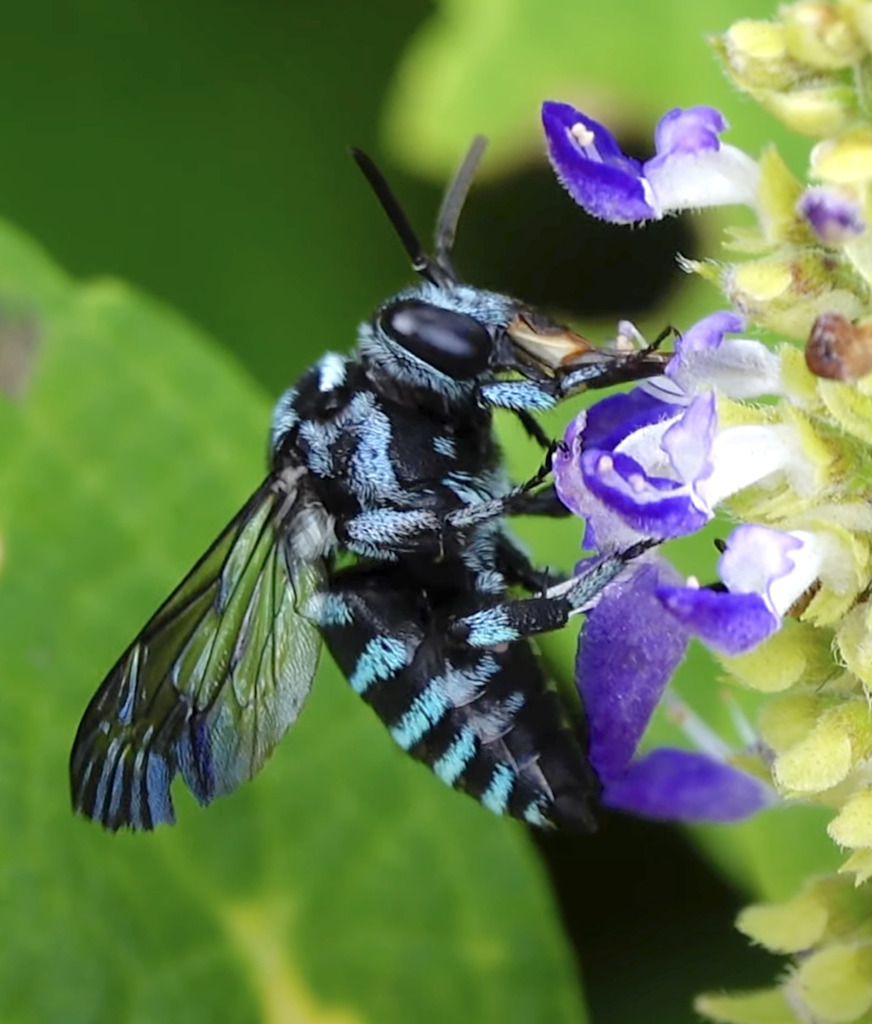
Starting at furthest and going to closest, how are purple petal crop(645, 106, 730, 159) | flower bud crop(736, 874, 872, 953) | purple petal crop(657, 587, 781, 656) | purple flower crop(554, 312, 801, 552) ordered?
flower bud crop(736, 874, 872, 953) → purple petal crop(645, 106, 730, 159) → purple flower crop(554, 312, 801, 552) → purple petal crop(657, 587, 781, 656)

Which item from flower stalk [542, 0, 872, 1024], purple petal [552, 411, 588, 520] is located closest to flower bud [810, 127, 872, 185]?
flower stalk [542, 0, 872, 1024]

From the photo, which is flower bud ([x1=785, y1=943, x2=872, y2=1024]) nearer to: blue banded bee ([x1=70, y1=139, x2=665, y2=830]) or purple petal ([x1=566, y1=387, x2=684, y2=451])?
blue banded bee ([x1=70, y1=139, x2=665, y2=830])

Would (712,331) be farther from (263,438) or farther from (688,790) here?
(263,438)

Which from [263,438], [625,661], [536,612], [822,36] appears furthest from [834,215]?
[263,438]

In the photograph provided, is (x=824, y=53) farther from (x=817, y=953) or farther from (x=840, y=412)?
(x=817, y=953)

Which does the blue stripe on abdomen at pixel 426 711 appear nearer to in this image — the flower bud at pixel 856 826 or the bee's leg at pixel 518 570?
the bee's leg at pixel 518 570

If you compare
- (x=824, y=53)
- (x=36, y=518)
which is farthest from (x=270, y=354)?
(x=824, y=53)

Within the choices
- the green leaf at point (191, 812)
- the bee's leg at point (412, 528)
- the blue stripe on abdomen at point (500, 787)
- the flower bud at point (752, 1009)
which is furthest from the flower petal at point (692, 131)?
the green leaf at point (191, 812)
